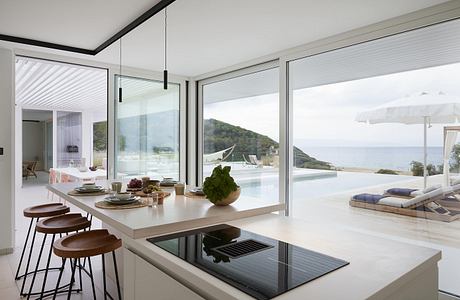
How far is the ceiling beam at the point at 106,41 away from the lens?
2.65 m

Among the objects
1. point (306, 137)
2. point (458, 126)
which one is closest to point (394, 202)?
point (458, 126)

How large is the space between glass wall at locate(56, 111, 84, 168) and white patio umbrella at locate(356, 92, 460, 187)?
9.46 meters

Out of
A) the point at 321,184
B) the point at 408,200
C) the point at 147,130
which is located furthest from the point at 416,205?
the point at 147,130

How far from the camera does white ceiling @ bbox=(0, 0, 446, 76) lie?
8.70 feet

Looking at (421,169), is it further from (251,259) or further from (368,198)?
(251,259)

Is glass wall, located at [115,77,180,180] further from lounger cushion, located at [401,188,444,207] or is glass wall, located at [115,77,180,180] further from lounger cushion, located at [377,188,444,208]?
lounger cushion, located at [401,188,444,207]

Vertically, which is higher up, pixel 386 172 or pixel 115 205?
pixel 386 172

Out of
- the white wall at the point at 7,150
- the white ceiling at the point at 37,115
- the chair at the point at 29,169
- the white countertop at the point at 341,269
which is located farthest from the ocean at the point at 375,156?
the chair at the point at 29,169

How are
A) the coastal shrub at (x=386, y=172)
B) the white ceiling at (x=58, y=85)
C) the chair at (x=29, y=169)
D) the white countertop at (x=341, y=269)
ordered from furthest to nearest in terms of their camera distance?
the chair at (x=29, y=169), the white ceiling at (x=58, y=85), the coastal shrub at (x=386, y=172), the white countertop at (x=341, y=269)

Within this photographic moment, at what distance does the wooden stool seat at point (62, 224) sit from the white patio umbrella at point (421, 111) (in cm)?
288

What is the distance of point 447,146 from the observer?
2.71 meters

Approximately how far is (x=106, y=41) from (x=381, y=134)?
3.12 meters

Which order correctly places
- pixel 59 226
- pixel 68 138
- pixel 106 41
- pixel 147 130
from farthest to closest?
pixel 68 138 < pixel 147 130 < pixel 106 41 < pixel 59 226

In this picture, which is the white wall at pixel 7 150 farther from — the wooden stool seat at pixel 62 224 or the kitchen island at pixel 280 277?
the kitchen island at pixel 280 277
